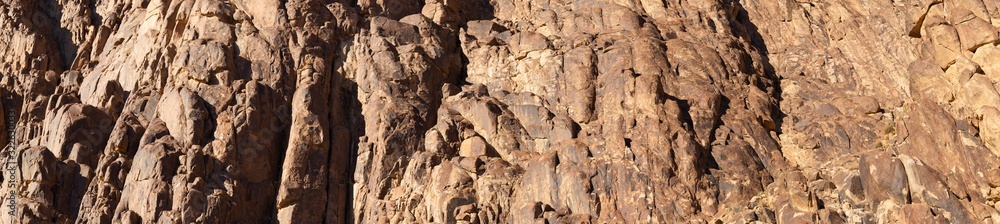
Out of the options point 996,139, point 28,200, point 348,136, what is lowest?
point 28,200

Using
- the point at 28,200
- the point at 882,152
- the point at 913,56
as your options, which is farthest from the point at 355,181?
the point at 913,56

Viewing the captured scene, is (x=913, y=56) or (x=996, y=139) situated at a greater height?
(x=913, y=56)

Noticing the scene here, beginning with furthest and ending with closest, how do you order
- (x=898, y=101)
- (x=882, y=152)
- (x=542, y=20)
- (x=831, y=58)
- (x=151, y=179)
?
(x=542, y=20), (x=831, y=58), (x=898, y=101), (x=151, y=179), (x=882, y=152)

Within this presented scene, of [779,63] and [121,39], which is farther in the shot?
[121,39]

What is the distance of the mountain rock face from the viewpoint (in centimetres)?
4297

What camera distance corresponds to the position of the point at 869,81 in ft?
164

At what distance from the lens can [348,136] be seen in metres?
49.1

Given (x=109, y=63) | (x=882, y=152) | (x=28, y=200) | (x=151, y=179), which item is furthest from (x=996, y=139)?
(x=109, y=63)

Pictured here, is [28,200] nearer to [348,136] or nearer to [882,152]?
[348,136]

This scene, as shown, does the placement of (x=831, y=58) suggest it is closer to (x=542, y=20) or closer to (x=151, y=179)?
(x=542, y=20)

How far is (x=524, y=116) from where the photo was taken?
48.9 m

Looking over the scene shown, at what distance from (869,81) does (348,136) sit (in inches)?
939

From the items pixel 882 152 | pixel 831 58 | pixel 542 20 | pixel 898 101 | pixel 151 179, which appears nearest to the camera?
pixel 882 152

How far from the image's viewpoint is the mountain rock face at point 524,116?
141 feet
